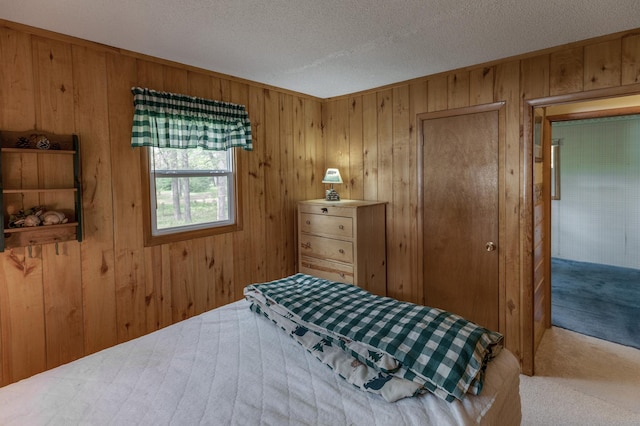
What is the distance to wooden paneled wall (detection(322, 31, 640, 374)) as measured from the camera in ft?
7.77

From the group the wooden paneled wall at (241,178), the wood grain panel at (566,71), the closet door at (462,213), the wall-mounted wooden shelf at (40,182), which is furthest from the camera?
the closet door at (462,213)

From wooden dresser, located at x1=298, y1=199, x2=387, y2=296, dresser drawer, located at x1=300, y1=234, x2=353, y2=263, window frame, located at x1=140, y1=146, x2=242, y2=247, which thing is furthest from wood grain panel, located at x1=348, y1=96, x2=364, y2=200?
window frame, located at x1=140, y1=146, x2=242, y2=247

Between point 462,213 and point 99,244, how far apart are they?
271cm

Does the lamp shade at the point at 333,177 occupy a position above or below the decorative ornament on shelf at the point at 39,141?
below

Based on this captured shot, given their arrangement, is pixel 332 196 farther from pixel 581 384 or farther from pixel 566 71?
pixel 581 384

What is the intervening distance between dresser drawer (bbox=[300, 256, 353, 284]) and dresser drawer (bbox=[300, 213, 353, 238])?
0.26m

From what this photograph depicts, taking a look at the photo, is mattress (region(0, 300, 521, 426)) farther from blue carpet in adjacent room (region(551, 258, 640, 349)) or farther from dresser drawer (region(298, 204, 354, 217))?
blue carpet in adjacent room (region(551, 258, 640, 349))

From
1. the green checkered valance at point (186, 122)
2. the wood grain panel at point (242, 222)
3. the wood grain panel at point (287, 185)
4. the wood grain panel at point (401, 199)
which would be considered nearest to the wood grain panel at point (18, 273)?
the green checkered valance at point (186, 122)

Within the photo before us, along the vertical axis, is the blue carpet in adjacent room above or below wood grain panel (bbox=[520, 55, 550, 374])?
below

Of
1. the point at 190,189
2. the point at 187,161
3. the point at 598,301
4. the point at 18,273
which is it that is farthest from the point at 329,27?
the point at 598,301

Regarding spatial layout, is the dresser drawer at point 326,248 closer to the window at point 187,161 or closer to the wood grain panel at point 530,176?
the window at point 187,161

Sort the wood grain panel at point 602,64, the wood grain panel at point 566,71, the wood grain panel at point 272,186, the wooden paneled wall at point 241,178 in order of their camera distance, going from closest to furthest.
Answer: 1. the wooden paneled wall at point 241,178
2. the wood grain panel at point 602,64
3. the wood grain panel at point 566,71
4. the wood grain panel at point 272,186

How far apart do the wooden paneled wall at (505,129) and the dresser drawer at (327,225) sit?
0.53 metres

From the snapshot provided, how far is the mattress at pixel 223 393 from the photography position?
1.17m
